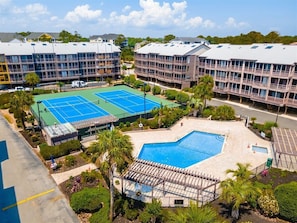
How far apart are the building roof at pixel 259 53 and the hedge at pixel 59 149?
141ft

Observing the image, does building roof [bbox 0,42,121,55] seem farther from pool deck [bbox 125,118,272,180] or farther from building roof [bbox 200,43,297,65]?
pool deck [bbox 125,118,272,180]

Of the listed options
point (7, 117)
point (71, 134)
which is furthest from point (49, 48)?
point (71, 134)

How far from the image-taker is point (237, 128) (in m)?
42.2

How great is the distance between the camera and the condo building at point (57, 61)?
68.4 m

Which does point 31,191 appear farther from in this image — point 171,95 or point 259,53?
point 259,53

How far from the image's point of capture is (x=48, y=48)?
74.7 meters

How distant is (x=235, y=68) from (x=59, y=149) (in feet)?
148

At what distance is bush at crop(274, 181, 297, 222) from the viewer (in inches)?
816

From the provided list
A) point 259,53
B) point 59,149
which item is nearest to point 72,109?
point 59,149

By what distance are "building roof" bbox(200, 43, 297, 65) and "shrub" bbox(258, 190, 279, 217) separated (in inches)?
1349

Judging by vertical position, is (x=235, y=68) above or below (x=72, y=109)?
above

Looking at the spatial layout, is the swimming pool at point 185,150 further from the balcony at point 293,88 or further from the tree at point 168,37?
the tree at point 168,37

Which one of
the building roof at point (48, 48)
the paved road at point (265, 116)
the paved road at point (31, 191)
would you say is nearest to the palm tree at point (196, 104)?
the paved road at point (265, 116)

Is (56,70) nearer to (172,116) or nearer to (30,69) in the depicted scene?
(30,69)
